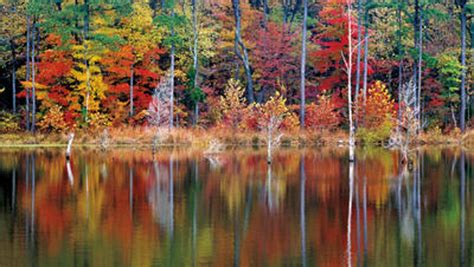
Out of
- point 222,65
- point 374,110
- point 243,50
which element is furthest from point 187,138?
point 222,65

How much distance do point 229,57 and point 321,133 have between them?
13724 mm

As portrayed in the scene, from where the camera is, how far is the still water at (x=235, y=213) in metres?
16.7

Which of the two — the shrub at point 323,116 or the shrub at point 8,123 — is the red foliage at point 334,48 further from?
the shrub at point 8,123

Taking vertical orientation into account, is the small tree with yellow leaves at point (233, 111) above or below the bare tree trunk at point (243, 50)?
below

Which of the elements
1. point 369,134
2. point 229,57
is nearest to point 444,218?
point 369,134

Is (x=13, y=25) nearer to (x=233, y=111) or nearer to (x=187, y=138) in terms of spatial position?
(x=187, y=138)

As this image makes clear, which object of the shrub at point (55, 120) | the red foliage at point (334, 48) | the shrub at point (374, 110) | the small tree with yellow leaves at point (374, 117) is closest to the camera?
the small tree with yellow leaves at point (374, 117)

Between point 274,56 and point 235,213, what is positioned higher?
point 274,56

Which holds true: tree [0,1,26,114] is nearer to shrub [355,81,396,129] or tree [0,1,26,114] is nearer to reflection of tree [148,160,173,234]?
shrub [355,81,396,129]

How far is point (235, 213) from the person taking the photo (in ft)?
73.4

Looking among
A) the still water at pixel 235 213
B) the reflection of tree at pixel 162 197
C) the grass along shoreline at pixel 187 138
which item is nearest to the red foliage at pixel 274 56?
the grass along shoreline at pixel 187 138

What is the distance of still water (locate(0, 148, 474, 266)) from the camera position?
16.7m

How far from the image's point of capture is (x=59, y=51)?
2164 inches

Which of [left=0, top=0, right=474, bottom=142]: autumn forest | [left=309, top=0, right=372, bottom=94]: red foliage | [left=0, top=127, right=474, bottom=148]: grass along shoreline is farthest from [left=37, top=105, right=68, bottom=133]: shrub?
[left=309, top=0, right=372, bottom=94]: red foliage
